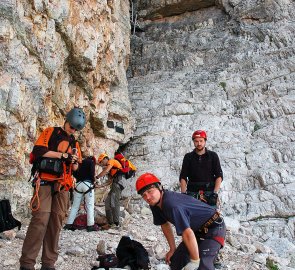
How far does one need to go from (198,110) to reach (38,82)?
854cm

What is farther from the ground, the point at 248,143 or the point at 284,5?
the point at 284,5

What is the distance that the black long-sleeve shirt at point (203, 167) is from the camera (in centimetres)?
689

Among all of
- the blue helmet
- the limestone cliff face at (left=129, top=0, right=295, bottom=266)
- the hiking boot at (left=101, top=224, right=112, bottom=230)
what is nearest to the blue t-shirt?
the blue helmet

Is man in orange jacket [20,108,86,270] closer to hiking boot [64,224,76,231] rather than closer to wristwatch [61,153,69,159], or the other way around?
wristwatch [61,153,69,159]

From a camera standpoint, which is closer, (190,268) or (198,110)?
(190,268)

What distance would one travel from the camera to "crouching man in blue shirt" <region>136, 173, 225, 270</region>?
3977mm

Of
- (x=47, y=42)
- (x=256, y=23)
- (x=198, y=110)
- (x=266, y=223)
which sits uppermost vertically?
(x=256, y=23)

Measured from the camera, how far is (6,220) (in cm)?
656

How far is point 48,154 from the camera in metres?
5.36

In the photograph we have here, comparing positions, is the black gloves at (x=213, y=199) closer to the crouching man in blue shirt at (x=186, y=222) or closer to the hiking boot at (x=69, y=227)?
the crouching man in blue shirt at (x=186, y=222)

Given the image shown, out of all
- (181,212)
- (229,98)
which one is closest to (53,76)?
(181,212)

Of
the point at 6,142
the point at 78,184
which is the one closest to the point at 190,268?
the point at 78,184

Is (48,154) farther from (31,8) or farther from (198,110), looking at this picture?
(198,110)

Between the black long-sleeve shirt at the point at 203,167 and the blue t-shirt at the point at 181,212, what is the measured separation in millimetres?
2478
